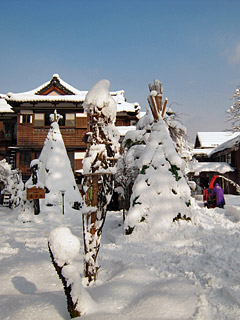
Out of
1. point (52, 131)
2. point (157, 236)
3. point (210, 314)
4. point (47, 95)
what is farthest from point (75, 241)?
point (47, 95)

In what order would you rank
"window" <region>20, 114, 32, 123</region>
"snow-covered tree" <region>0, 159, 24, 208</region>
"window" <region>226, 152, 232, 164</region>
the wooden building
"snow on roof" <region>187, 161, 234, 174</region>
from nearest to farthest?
1. "snow-covered tree" <region>0, 159, 24, 208</region>
2. the wooden building
3. "window" <region>20, 114, 32, 123</region>
4. "snow on roof" <region>187, 161, 234, 174</region>
5. "window" <region>226, 152, 232, 164</region>

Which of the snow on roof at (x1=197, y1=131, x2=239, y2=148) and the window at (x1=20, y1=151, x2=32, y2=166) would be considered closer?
the window at (x1=20, y1=151, x2=32, y2=166)

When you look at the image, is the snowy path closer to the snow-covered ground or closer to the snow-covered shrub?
the snow-covered ground

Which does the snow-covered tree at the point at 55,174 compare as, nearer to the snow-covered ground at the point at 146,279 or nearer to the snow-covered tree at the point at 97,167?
the snow-covered ground at the point at 146,279

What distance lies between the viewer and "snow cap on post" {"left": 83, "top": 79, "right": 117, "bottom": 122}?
3.74m

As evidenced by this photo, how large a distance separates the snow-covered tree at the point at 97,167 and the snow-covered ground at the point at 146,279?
1.93 feet

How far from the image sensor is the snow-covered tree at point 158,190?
243 inches

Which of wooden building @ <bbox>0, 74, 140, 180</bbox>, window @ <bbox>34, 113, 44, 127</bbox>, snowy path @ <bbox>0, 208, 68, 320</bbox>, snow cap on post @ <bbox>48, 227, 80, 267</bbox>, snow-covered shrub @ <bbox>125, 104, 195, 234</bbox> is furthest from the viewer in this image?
window @ <bbox>34, 113, 44, 127</bbox>

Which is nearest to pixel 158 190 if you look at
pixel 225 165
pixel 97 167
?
pixel 97 167

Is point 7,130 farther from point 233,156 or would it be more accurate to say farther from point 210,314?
point 210,314

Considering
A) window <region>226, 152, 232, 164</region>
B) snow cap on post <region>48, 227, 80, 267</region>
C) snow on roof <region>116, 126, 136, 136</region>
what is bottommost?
snow cap on post <region>48, 227, 80, 267</region>

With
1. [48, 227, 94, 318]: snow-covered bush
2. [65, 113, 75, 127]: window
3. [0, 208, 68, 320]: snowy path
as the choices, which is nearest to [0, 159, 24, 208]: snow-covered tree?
[65, 113, 75, 127]: window

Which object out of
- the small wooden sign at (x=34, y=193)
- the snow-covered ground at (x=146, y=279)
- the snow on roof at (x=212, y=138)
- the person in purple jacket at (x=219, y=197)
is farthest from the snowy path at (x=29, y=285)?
the snow on roof at (x=212, y=138)

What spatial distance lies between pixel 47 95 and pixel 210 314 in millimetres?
19290
